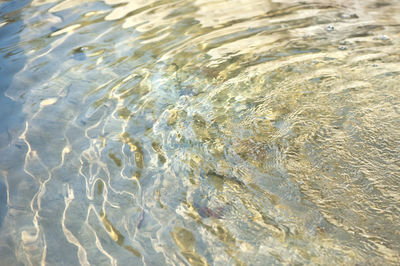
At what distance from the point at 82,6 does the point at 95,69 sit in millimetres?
2546

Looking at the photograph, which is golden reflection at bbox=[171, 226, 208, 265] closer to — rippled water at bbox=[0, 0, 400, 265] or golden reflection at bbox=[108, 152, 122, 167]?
rippled water at bbox=[0, 0, 400, 265]

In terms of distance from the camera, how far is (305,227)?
2443 millimetres

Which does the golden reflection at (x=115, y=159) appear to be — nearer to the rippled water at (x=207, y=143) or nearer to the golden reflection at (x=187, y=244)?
the rippled water at (x=207, y=143)

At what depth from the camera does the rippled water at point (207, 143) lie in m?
2.45

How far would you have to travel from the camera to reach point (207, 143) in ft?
10.8

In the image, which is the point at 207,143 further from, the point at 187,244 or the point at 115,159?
the point at 187,244

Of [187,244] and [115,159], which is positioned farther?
[115,159]

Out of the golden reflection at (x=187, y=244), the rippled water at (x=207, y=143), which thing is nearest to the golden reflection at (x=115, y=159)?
the rippled water at (x=207, y=143)

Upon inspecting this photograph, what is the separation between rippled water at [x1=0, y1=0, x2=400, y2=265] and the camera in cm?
245

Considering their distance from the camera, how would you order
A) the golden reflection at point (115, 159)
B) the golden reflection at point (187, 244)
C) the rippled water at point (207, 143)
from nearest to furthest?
the golden reflection at point (187, 244), the rippled water at point (207, 143), the golden reflection at point (115, 159)

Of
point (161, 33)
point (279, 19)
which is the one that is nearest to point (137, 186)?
point (161, 33)

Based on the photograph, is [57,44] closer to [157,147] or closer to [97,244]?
[157,147]

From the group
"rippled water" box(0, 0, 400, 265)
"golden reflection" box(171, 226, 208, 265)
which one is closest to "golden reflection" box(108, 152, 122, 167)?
"rippled water" box(0, 0, 400, 265)

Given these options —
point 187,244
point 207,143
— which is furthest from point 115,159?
point 187,244
